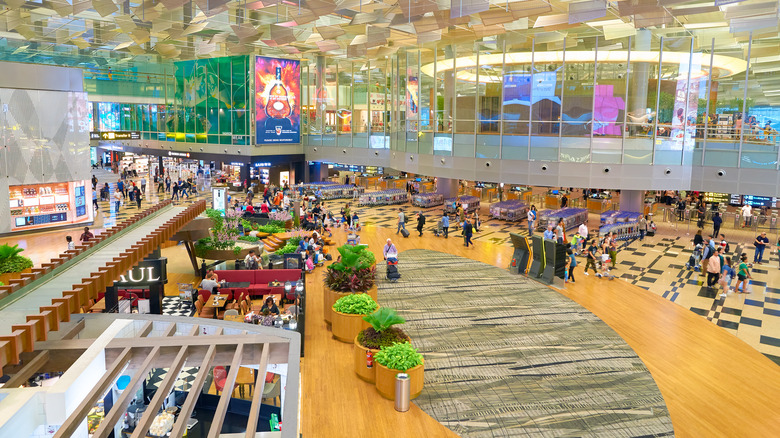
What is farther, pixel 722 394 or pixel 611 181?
pixel 611 181

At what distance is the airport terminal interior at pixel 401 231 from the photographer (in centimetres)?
820

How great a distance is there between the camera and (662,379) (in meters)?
10.1

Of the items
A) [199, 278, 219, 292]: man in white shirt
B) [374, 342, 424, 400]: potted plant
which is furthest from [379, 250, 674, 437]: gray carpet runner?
[199, 278, 219, 292]: man in white shirt

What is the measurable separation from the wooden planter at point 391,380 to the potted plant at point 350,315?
214 centimetres

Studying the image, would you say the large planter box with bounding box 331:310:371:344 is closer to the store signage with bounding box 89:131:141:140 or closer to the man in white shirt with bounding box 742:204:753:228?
the man in white shirt with bounding box 742:204:753:228

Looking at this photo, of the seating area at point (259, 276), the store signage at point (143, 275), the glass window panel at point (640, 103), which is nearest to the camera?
the store signage at point (143, 275)

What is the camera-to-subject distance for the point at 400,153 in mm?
33375

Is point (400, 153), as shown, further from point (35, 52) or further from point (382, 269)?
point (35, 52)

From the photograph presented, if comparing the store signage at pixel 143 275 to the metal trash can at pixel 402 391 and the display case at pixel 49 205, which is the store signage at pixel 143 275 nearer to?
the metal trash can at pixel 402 391

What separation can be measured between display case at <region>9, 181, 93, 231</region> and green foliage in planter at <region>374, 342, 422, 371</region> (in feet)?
69.9

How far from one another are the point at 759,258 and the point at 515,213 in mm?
11045

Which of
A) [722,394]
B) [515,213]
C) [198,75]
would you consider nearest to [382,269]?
[722,394]

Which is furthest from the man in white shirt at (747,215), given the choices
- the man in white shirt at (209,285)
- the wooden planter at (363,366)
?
the man in white shirt at (209,285)

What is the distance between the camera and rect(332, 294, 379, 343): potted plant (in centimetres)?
1162
